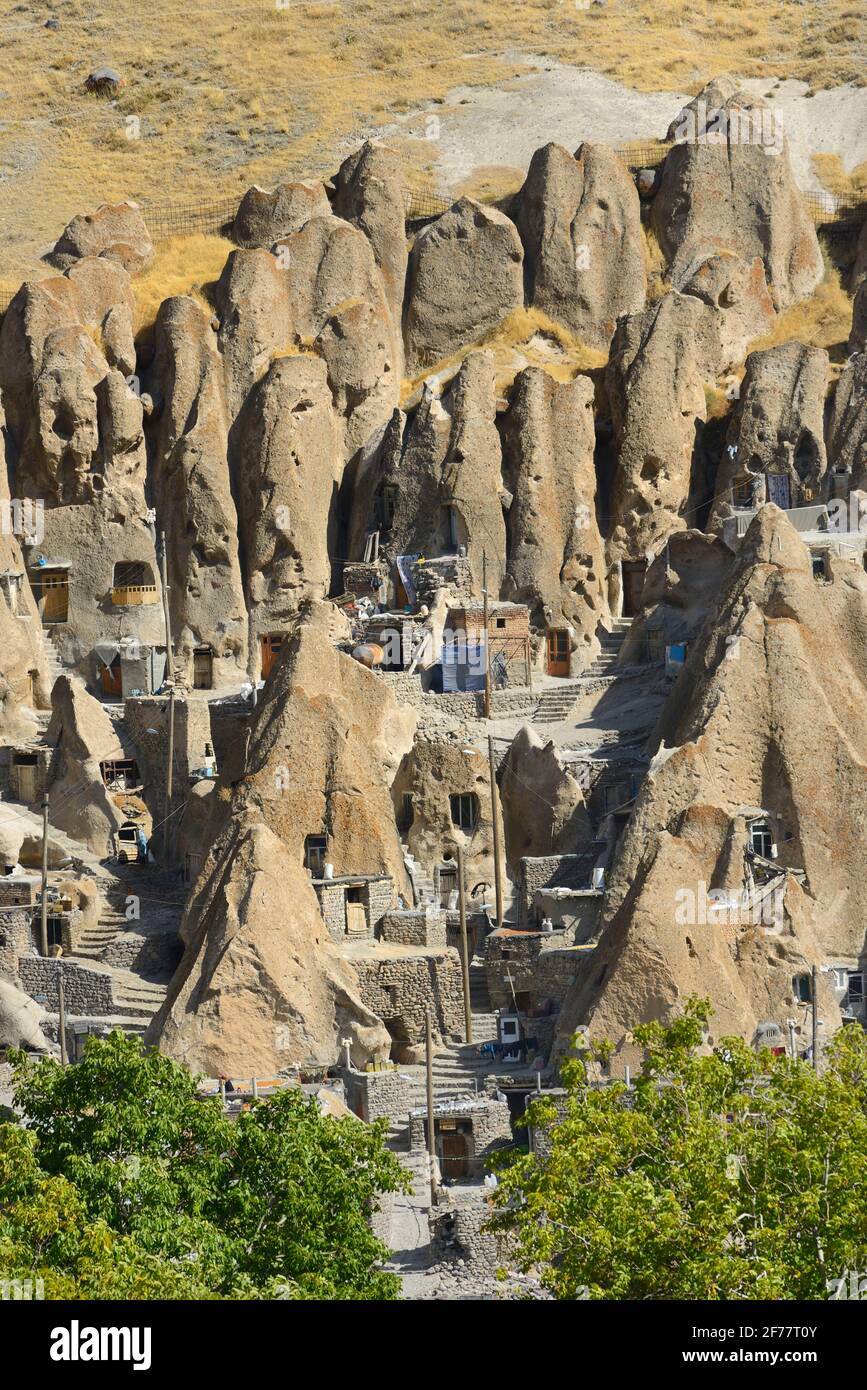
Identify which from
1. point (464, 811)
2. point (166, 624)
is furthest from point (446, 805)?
point (166, 624)

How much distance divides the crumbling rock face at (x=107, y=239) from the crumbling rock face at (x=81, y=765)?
70.3 ft

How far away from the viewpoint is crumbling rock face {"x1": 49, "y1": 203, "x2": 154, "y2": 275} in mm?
88062

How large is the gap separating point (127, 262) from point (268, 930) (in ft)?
121

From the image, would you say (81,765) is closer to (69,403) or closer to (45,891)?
(45,891)

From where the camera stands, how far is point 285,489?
261 feet

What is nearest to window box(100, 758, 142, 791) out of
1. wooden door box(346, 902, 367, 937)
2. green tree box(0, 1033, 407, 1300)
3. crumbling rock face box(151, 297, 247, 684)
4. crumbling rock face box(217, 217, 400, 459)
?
crumbling rock face box(151, 297, 247, 684)

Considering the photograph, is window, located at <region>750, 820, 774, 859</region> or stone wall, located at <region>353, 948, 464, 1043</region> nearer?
stone wall, located at <region>353, 948, 464, 1043</region>

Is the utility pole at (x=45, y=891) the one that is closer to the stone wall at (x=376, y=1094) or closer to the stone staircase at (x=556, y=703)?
the stone wall at (x=376, y=1094)

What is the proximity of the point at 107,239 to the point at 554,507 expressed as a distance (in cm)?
1940

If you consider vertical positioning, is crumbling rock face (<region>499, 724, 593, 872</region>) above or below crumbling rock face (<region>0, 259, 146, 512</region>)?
below

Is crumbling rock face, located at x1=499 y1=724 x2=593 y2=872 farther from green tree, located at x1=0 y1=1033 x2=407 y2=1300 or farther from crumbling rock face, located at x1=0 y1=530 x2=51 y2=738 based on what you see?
green tree, located at x1=0 y1=1033 x2=407 y2=1300

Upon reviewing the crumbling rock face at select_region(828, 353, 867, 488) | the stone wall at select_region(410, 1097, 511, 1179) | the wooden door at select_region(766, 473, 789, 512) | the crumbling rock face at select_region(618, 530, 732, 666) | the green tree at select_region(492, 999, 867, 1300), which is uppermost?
the crumbling rock face at select_region(828, 353, 867, 488)

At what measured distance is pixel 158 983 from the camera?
2422 inches

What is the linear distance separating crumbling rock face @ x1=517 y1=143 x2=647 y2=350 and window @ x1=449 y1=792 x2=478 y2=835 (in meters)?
25.6
